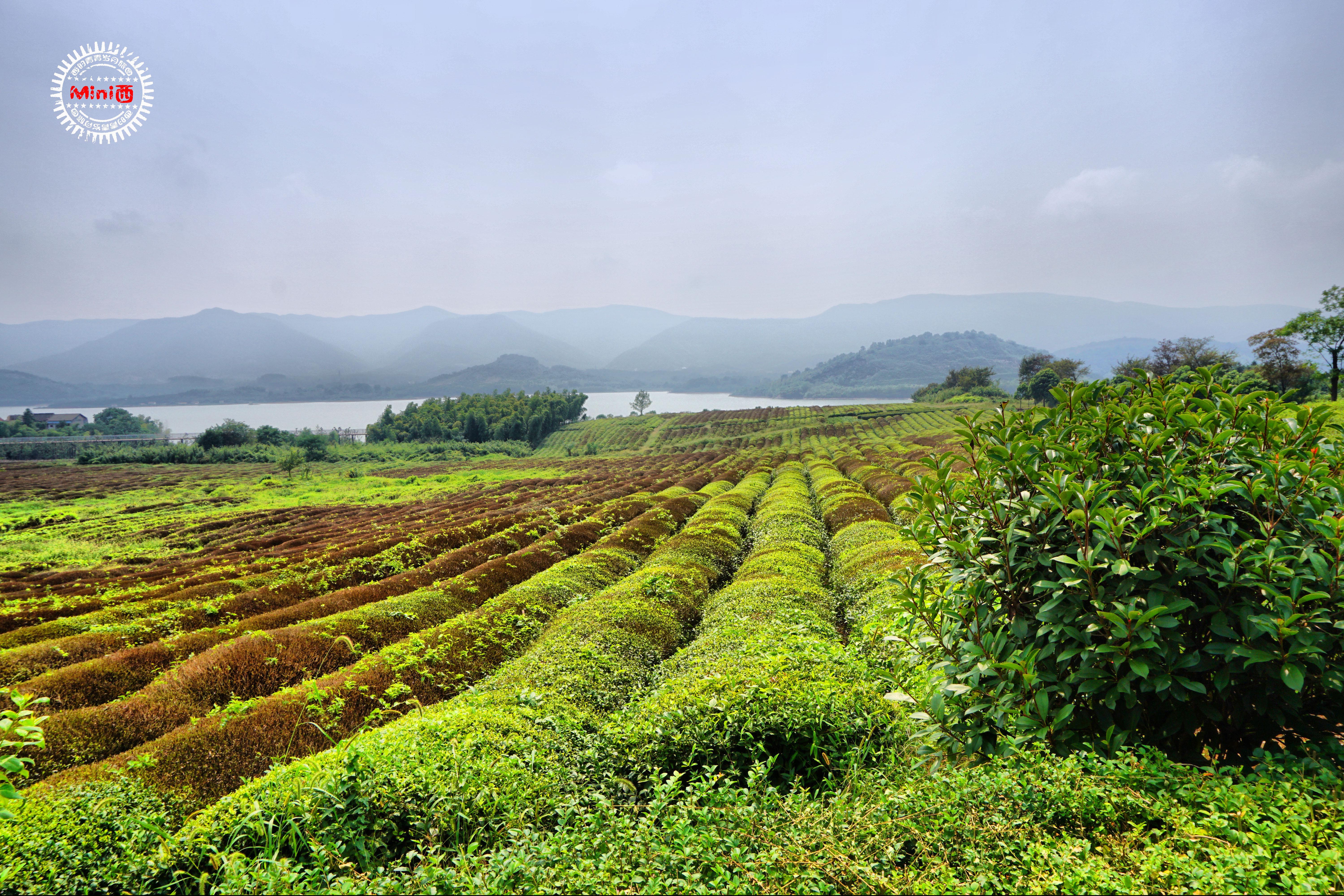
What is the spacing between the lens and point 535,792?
A: 17.7 ft

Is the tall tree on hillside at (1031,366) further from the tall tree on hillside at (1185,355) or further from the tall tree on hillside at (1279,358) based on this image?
the tall tree on hillside at (1279,358)

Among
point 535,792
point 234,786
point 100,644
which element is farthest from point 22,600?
point 535,792

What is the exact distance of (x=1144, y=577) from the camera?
4121 millimetres

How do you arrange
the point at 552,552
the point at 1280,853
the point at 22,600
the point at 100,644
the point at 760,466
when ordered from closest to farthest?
the point at 1280,853 → the point at 100,644 → the point at 22,600 → the point at 552,552 → the point at 760,466

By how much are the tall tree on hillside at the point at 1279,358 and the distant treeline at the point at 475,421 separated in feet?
Answer: 442

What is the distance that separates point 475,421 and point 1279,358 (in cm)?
14748

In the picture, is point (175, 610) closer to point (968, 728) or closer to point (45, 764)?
point (45, 764)

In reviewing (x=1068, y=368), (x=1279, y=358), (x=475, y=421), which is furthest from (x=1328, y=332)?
(x=475, y=421)

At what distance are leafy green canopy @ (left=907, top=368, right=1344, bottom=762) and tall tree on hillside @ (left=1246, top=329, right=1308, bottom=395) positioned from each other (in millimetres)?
91499

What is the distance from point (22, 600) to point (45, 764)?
16.1m

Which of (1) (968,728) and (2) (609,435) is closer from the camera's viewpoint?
(1) (968,728)

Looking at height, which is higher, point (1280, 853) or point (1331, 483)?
point (1331, 483)

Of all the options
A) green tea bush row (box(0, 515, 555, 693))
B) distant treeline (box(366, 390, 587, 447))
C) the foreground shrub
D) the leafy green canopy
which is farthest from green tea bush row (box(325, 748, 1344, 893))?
distant treeline (box(366, 390, 587, 447))

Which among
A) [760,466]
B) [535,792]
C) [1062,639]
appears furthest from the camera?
[760,466]
